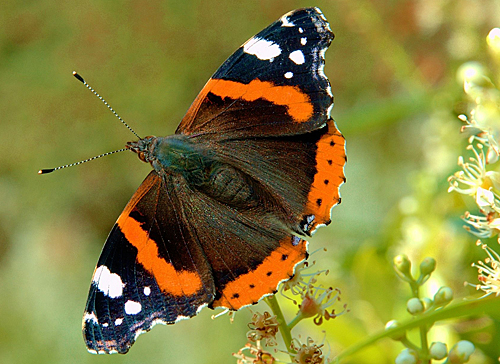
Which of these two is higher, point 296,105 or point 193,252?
point 296,105

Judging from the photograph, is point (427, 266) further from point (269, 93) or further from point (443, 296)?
point (269, 93)

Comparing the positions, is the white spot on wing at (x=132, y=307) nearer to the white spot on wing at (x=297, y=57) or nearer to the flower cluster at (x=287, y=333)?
the flower cluster at (x=287, y=333)

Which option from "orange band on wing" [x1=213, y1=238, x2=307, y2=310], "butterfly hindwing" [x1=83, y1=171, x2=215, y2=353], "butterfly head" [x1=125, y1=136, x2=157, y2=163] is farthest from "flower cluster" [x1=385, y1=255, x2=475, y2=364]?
"butterfly head" [x1=125, y1=136, x2=157, y2=163]

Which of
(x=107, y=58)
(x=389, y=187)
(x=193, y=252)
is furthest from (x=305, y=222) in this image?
(x=107, y=58)

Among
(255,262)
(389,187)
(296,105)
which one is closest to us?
(255,262)

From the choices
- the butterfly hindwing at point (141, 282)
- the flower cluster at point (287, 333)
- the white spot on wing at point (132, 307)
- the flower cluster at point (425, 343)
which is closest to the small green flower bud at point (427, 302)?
the flower cluster at point (425, 343)

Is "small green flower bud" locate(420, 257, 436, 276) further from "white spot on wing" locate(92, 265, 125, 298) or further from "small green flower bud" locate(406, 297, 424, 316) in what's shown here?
"white spot on wing" locate(92, 265, 125, 298)

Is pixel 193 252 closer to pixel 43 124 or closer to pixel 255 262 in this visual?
pixel 255 262

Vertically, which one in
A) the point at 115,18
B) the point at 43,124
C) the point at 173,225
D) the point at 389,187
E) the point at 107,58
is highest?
the point at 115,18
